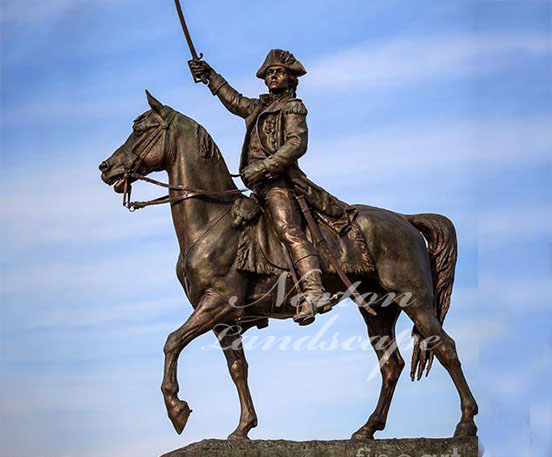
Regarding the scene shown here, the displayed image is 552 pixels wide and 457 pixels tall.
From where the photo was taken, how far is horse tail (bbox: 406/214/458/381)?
51.2 ft

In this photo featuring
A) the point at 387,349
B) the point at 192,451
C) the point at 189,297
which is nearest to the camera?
the point at 192,451

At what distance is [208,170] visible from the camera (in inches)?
582

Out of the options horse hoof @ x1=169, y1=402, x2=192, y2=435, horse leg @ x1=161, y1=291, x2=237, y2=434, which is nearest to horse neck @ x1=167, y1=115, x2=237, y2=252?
horse leg @ x1=161, y1=291, x2=237, y2=434

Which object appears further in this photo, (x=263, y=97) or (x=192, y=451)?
(x=263, y=97)

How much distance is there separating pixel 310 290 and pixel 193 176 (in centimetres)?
187

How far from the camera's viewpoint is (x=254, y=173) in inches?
578

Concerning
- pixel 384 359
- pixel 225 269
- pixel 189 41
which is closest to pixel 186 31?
pixel 189 41

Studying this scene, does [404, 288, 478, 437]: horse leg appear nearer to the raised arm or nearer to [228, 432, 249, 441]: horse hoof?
[228, 432, 249, 441]: horse hoof

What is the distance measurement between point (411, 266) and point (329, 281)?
3.32ft

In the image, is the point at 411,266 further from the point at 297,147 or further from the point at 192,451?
the point at 192,451

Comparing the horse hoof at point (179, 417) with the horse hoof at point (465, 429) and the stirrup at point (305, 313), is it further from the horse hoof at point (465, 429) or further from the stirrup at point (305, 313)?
the horse hoof at point (465, 429)

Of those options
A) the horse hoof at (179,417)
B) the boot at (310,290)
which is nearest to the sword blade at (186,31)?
the boot at (310,290)

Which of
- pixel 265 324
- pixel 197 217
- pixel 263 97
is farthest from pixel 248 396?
pixel 263 97

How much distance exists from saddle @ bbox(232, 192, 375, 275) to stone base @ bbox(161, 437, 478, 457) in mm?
1961
